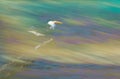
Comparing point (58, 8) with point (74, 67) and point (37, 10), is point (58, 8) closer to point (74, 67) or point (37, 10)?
point (37, 10)

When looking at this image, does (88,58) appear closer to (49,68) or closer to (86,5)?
(49,68)

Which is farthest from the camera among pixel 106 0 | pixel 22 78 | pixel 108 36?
pixel 106 0

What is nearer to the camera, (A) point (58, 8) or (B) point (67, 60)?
(B) point (67, 60)

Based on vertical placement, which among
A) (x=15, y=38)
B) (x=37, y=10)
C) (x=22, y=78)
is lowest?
(x=22, y=78)

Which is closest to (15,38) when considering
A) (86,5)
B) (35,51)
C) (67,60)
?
(35,51)

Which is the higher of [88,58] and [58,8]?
[58,8]

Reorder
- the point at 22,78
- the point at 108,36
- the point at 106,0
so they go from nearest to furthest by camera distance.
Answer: the point at 22,78 → the point at 108,36 → the point at 106,0
